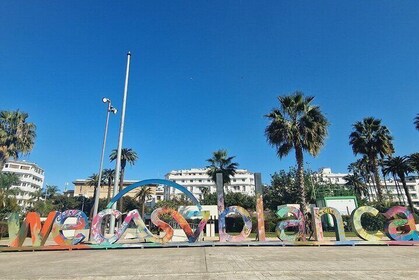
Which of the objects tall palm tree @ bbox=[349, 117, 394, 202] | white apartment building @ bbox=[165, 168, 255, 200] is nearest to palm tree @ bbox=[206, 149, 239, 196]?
tall palm tree @ bbox=[349, 117, 394, 202]

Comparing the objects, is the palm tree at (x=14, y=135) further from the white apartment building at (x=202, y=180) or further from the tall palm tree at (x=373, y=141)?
the white apartment building at (x=202, y=180)

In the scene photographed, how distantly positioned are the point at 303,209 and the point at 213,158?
23.3 meters

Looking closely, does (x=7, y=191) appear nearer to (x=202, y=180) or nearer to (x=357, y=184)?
(x=202, y=180)

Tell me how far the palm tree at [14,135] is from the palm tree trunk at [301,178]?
111 feet

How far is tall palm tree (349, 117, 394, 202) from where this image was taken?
119 ft

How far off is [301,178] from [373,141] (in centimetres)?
2062

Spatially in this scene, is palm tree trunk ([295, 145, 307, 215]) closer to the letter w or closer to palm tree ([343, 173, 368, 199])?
the letter w

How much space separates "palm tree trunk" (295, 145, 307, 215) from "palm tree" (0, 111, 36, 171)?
33.9 meters

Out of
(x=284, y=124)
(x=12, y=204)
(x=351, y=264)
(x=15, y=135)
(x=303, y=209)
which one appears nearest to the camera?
(x=351, y=264)

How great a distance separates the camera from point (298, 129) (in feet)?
77.6

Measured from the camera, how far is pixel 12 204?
1244 inches

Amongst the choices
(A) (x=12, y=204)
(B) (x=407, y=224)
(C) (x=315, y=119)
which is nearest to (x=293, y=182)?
(C) (x=315, y=119)

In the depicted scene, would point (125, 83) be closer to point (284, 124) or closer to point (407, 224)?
point (284, 124)

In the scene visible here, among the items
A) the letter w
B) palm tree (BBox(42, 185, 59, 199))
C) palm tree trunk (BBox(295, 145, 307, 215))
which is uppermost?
palm tree (BBox(42, 185, 59, 199))
